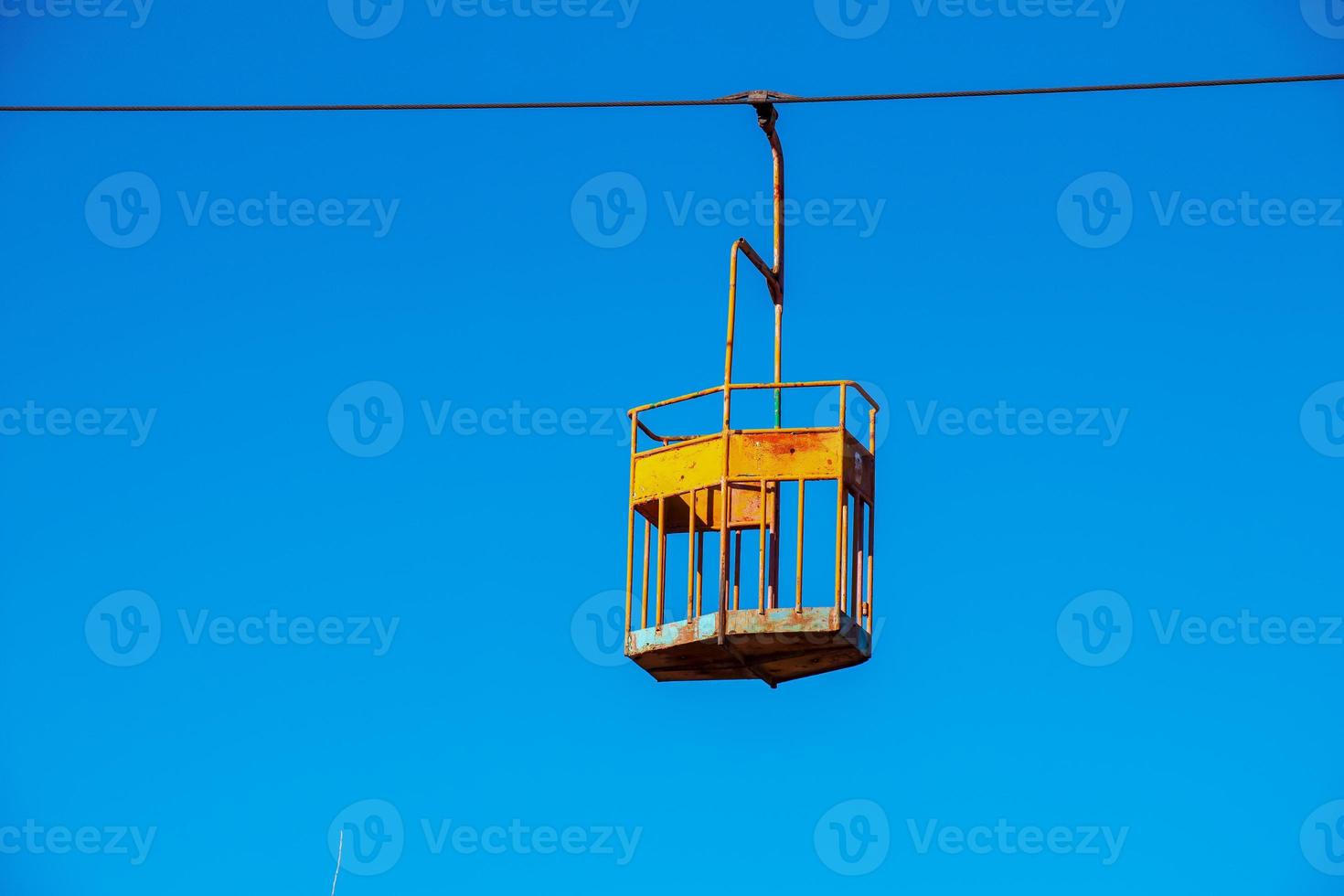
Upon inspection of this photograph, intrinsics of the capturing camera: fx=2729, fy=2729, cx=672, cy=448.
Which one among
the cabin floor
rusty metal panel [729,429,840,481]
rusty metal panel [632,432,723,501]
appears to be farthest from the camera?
rusty metal panel [632,432,723,501]

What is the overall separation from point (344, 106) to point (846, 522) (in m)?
5.80

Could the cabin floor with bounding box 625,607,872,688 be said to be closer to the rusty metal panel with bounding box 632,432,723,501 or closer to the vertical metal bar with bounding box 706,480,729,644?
the vertical metal bar with bounding box 706,480,729,644

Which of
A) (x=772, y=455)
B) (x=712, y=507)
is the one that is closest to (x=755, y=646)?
(x=772, y=455)

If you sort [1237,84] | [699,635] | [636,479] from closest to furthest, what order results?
[1237,84], [699,635], [636,479]

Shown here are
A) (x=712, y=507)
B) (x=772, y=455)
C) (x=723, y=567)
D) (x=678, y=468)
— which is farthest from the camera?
(x=712, y=507)

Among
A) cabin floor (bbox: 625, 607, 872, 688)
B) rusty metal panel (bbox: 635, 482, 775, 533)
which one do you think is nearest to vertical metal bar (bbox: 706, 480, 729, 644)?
cabin floor (bbox: 625, 607, 872, 688)

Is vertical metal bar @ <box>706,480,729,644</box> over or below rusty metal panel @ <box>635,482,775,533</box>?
below

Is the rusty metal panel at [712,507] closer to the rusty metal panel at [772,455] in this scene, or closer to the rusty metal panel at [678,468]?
the rusty metal panel at [678,468]

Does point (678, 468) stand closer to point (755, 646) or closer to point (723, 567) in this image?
point (723, 567)

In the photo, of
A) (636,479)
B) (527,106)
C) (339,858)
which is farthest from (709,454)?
(339,858)

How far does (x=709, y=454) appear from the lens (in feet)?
80.5

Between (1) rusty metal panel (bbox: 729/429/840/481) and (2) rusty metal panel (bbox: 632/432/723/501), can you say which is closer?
(1) rusty metal panel (bbox: 729/429/840/481)

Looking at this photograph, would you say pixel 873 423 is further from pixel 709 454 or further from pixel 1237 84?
pixel 1237 84

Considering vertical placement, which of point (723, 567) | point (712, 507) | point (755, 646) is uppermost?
point (712, 507)
